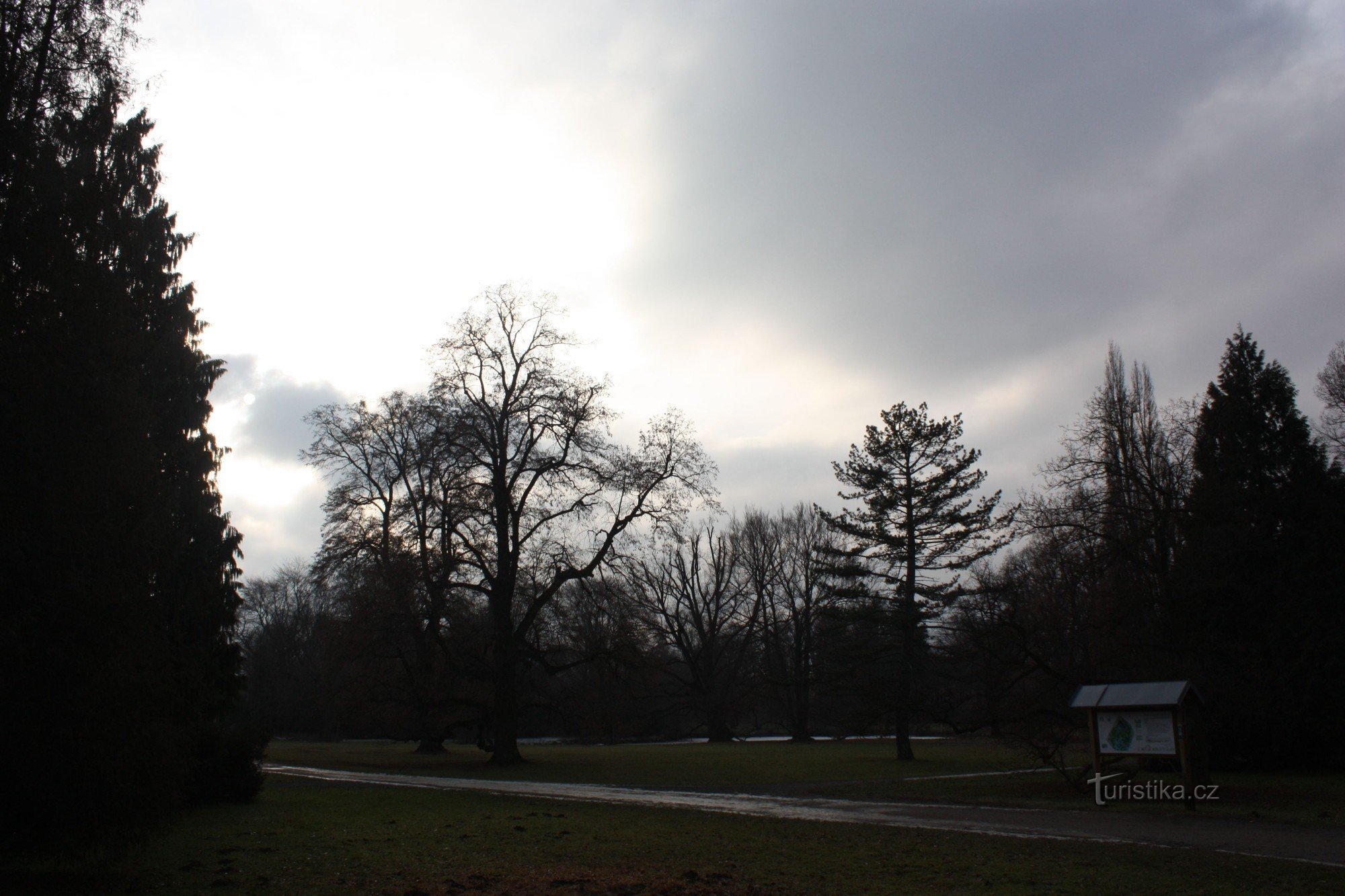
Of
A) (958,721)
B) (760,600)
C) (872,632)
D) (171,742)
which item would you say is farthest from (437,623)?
(760,600)

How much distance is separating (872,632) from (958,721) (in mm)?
4968

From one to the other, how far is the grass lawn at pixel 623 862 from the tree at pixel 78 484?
130cm

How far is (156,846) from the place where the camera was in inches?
472

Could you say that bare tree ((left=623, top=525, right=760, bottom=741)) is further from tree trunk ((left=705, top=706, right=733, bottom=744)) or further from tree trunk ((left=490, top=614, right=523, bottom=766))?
tree trunk ((left=490, top=614, right=523, bottom=766))

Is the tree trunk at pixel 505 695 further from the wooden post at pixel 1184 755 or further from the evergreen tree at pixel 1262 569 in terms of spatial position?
the evergreen tree at pixel 1262 569

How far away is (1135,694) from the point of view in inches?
701

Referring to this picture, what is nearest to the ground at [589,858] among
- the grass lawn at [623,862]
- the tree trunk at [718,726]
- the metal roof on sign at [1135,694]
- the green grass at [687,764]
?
the grass lawn at [623,862]

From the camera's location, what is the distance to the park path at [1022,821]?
12172 millimetres

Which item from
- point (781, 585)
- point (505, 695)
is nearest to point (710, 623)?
point (781, 585)

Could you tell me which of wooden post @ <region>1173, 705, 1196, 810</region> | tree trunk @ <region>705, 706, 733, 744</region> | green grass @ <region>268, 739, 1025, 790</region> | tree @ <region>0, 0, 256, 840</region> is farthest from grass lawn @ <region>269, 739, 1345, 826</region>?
tree @ <region>0, 0, 256, 840</region>

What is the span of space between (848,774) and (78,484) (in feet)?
76.1

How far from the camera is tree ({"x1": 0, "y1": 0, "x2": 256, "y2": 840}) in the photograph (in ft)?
30.0

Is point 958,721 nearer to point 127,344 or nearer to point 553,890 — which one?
point 553,890

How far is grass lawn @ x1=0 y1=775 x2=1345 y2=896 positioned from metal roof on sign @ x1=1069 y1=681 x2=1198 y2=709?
6.42 metres
